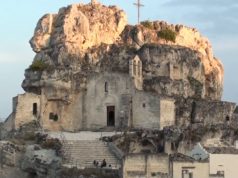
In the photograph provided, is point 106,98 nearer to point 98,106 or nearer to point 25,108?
point 98,106

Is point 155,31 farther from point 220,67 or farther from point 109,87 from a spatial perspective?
point 109,87

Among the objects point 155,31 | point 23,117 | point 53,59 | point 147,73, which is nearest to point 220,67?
point 155,31

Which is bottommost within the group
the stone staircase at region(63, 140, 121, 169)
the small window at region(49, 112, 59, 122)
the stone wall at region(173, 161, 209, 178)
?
the stone wall at region(173, 161, 209, 178)

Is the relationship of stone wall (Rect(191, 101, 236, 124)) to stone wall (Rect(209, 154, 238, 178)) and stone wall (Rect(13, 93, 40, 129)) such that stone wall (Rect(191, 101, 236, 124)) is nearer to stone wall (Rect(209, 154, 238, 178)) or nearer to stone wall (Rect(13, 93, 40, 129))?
stone wall (Rect(13, 93, 40, 129))

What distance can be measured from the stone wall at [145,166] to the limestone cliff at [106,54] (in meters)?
17.7

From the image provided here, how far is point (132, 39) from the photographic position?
7075cm

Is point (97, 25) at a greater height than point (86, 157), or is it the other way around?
point (97, 25)

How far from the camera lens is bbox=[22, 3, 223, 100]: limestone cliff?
63.2 metres

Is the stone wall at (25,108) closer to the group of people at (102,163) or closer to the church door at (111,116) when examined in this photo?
the church door at (111,116)

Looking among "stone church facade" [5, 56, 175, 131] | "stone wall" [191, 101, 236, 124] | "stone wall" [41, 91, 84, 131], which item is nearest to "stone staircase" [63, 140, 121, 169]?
"stone church facade" [5, 56, 175, 131]

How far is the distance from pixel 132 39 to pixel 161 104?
14300mm

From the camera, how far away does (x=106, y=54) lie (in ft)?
222

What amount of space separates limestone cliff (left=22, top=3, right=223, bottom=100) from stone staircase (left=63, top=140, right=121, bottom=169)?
8.84m

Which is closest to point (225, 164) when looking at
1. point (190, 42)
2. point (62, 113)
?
point (62, 113)
